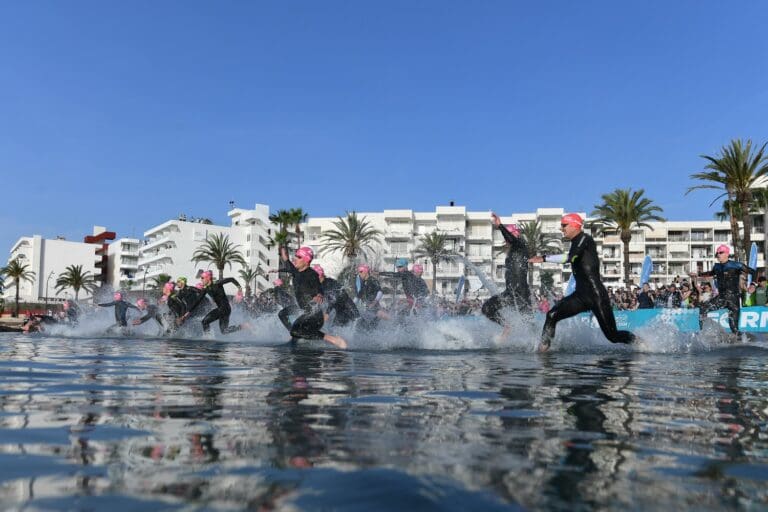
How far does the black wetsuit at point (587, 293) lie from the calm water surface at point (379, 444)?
10.9 feet

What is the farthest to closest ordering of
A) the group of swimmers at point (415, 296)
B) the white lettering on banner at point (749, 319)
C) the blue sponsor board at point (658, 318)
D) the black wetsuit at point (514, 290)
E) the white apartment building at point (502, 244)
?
the white apartment building at point (502, 244) → the blue sponsor board at point (658, 318) → the white lettering on banner at point (749, 319) → the black wetsuit at point (514, 290) → the group of swimmers at point (415, 296)

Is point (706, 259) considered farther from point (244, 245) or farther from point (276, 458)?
point (276, 458)

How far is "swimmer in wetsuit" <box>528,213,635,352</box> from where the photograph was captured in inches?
330

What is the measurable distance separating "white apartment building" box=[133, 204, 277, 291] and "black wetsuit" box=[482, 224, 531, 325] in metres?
90.0

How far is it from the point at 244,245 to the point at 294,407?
10256 cm

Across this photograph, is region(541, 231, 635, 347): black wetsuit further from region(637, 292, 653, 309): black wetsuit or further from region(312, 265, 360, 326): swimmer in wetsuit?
region(637, 292, 653, 309): black wetsuit

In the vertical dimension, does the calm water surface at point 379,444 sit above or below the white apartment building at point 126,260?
below

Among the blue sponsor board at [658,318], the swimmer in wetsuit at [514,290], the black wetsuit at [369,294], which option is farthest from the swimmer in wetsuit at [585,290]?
the black wetsuit at [369,294]

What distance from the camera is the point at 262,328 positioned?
46.0ft

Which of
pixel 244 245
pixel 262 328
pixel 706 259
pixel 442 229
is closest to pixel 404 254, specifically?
pixel 442 229

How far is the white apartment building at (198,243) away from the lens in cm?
10094

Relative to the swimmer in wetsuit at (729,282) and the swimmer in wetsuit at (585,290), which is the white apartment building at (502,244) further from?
the swimmer in wetsuit at (585,290)

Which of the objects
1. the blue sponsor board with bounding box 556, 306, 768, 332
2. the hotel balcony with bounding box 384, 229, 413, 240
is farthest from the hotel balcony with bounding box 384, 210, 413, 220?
the blue sponsor board with bounding box 556, 306, 768, 332

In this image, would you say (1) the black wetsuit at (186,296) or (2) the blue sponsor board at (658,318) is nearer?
(2) the blue sponsor board at (658,318)
